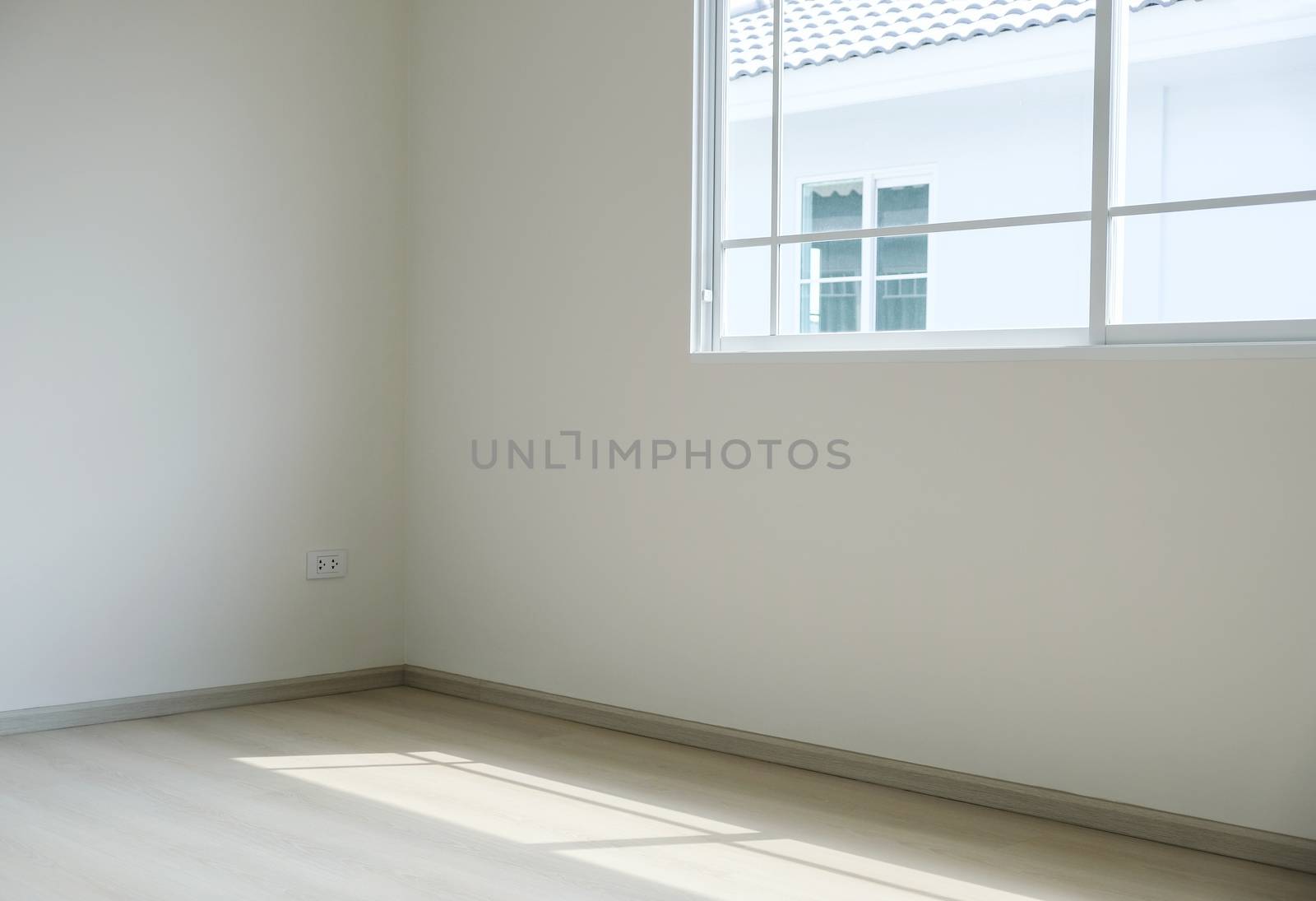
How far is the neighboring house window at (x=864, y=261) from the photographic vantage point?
10.5 ft

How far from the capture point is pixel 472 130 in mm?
4215

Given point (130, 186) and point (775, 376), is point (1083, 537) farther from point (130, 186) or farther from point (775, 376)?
point (130, 186)

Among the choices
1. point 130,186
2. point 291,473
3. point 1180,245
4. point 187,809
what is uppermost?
point 130,186

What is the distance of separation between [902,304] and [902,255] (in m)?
0.13

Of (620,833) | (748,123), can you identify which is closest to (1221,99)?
(748,123)

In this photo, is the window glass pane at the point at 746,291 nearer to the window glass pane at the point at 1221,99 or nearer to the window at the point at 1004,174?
the window at the point at 1004,174

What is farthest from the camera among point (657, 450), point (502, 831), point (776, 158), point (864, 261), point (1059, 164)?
point (657, 450)

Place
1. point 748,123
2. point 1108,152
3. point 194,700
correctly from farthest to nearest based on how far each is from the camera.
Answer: point 194,700, point 748,123, point 1108,152

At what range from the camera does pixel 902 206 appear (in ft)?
10.6

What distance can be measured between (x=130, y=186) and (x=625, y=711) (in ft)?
7.27

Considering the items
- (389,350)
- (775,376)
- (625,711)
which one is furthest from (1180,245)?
(389,350)

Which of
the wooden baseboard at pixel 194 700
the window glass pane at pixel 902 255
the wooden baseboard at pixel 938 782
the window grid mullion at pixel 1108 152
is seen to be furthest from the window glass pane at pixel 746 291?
the wooden baseboard at pixel 194 700

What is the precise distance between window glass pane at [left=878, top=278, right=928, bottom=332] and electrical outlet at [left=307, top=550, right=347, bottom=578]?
210cm

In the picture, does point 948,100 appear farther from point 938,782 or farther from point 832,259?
point 938,782
